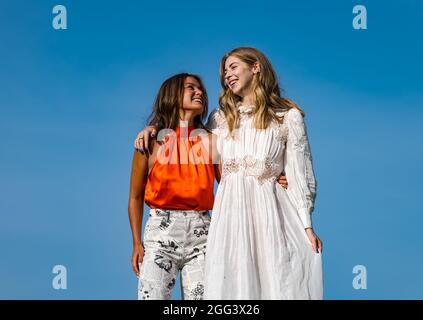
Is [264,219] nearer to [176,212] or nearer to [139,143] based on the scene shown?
[176,212]

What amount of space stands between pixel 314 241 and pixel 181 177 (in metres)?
1.12

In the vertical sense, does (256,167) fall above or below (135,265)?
above

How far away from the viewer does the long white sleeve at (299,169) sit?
19.8 ft

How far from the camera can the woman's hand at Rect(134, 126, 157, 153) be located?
6.36 meters

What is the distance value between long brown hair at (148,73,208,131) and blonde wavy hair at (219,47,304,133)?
0.21m

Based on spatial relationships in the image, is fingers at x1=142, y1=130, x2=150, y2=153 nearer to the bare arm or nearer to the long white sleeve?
the bare arm

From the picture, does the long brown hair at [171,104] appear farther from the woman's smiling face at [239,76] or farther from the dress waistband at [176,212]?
the dress waistband at [176,212]

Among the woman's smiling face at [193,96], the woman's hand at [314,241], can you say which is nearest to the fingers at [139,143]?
the woman's smiling face at [193,96]

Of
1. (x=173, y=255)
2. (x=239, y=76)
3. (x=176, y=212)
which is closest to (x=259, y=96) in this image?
(x=239, y=76)

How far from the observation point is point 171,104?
6.46 meters

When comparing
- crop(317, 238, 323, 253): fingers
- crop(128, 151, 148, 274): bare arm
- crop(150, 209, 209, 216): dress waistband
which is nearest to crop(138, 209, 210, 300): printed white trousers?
crop(150, 209, 209, 216): dress waistband

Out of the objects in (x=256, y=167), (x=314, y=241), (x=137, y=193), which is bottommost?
(x=314, y=241)

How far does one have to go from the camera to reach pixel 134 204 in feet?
21.0

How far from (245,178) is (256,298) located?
2.93ft
